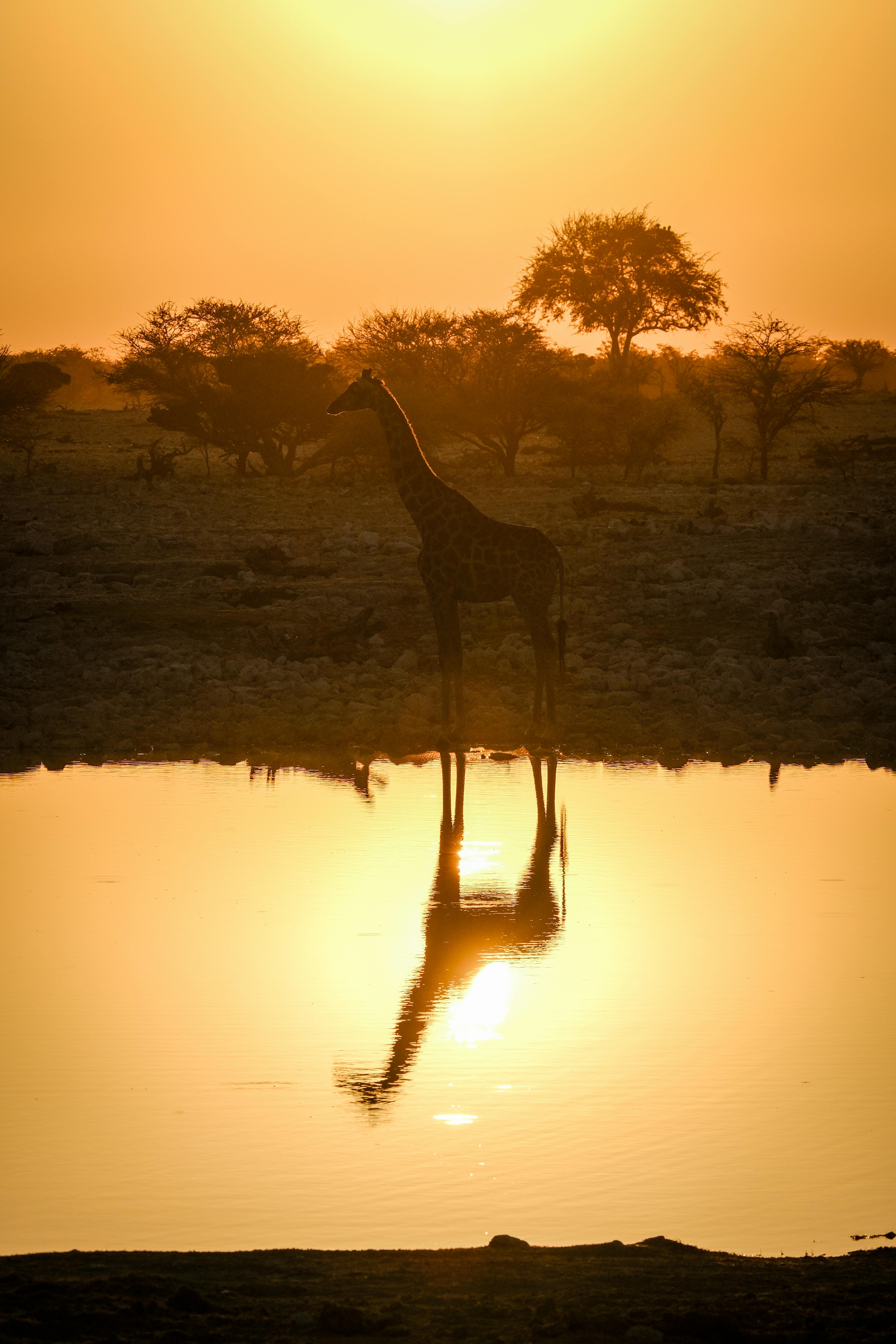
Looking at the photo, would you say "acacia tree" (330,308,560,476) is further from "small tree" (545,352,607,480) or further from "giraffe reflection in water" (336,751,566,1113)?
"giraffe reflection in water" (336,751,566,1113)

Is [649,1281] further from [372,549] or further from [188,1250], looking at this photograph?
[372,549]

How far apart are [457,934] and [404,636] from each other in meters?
9.84

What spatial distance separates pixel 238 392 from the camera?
37.0 m

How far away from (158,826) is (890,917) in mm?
4256

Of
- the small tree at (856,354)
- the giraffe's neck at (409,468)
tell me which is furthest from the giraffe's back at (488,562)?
the small tree at (856,354)

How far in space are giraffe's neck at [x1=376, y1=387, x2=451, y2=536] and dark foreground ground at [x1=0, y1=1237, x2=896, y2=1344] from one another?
10647mm

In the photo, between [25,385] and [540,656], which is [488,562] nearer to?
[540,656]

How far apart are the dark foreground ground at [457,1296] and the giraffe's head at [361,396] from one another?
1133 centimetres

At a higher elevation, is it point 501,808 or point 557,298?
point 557,298

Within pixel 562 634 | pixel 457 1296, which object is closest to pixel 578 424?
pixel 562 634

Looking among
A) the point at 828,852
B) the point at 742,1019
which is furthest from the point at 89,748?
the point at 742,1019

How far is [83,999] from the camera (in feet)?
21.2

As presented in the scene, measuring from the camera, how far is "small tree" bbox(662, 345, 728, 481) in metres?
34.7

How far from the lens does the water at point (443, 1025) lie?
4.49m
